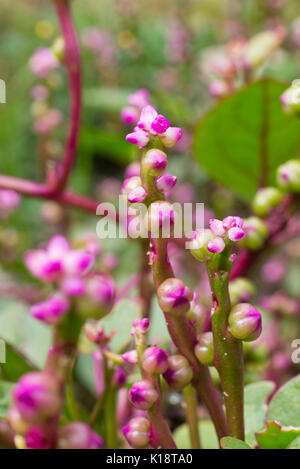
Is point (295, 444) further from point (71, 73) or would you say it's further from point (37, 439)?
point (71, 73)

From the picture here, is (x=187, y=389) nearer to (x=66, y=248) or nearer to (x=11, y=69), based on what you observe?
(x=66, y=248)

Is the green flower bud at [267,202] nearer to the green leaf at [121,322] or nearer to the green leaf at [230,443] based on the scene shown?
the green leaf at [121,322]

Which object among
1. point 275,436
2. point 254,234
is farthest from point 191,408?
point 254,234

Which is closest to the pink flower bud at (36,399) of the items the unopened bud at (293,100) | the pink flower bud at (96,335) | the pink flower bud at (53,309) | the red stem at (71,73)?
the pink flower bud at (53,309)

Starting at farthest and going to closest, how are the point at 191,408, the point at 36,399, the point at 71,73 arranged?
the point at 71,73 < the point at 191,408 < the point at 36,399

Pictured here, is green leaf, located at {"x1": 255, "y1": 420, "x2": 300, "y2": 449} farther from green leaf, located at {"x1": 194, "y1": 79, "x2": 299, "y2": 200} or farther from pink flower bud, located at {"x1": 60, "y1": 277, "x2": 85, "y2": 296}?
green leaf, located at {"x1": 194, "y1": 79, "x2": 299, "y2": 200}

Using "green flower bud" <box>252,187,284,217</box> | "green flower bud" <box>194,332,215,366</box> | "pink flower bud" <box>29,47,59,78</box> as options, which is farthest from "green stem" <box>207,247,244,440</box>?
"pink flower bud" <box>29,47,59,78</box>
